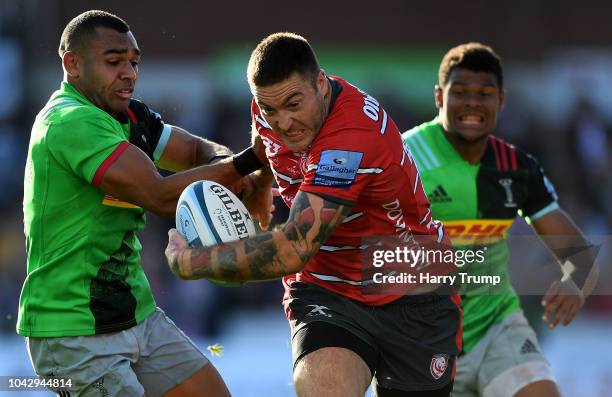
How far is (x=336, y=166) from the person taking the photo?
16.9ft

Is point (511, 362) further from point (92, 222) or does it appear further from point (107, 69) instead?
point (107, 69)

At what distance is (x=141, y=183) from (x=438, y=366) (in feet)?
5.82

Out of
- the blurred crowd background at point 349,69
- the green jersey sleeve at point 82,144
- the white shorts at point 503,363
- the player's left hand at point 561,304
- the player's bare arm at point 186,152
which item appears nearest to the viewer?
the green jersey sleeve at point 82,144

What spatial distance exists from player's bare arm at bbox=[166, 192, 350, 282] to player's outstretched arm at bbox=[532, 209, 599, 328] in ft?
7.23

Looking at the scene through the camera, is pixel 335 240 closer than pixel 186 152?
Yes

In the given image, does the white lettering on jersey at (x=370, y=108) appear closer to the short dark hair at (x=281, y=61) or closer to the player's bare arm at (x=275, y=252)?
the short dark hair at (x=281, y=61)

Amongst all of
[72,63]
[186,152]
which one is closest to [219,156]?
[186,152]

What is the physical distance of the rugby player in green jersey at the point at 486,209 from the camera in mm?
7039

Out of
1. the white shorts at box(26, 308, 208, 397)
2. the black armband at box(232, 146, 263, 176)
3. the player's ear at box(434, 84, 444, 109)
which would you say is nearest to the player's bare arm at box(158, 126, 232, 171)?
the black armband at box(232, 146, 263, 176)

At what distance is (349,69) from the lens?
15.8 m

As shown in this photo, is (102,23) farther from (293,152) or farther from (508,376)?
(508,376)

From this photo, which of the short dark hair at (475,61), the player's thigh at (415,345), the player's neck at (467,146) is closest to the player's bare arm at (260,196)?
the player's thigh at (415,345)

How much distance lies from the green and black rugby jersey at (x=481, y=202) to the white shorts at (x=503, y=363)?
73 millimetres

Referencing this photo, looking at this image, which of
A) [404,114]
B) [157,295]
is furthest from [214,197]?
[404,114]
